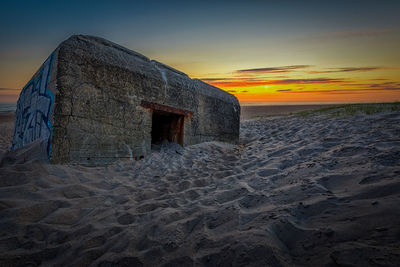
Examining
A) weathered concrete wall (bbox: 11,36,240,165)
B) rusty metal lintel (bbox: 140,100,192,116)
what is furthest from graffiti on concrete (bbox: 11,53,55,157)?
rusty metal lintel (bbox: 140,100,192,116)

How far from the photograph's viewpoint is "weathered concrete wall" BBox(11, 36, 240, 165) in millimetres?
2854

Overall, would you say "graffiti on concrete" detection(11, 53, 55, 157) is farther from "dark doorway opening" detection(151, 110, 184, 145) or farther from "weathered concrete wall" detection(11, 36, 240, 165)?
"dark doorway opening" detection(151, 110, 184, 145)

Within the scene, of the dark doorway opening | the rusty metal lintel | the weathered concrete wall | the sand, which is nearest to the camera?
the sand

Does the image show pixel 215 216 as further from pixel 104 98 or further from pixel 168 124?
pixel 168 124

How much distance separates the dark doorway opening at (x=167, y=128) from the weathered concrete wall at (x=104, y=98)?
0.23 metres

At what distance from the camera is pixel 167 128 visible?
17.1 ft

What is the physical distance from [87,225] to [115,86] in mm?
2482

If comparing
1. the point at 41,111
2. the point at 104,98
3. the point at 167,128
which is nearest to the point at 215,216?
the point at 104,98

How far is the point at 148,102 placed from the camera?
3.92 meters

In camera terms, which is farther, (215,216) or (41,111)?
(41,111)

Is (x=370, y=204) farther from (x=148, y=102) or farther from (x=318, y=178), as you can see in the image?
(x=148, y=102)

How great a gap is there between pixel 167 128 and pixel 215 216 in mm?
3825

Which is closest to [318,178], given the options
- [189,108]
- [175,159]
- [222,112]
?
[175,159]

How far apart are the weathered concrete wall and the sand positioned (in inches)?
19.4
